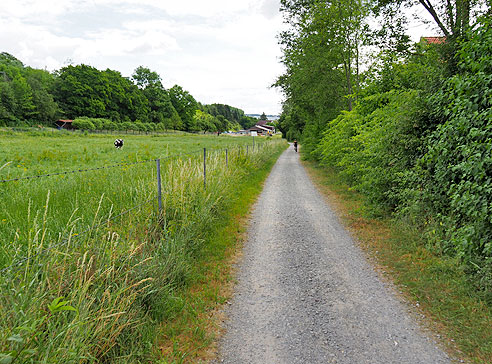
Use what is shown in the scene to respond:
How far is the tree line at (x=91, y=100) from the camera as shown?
6208cm

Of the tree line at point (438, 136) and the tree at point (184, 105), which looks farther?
the tree at point (184, 105)

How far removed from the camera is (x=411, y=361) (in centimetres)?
273

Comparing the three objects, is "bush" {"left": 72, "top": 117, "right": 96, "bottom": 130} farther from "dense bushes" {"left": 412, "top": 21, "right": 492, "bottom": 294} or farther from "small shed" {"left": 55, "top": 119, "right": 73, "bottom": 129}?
"dense bushes" {"left": 412, "top": 21, "right": 492, "bottom": 294}

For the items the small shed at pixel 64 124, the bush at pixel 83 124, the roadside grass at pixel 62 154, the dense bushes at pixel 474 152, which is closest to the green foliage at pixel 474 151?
the dense bushes at pixel 474 152

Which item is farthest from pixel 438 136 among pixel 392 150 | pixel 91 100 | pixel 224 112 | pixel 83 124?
pixel 224 112

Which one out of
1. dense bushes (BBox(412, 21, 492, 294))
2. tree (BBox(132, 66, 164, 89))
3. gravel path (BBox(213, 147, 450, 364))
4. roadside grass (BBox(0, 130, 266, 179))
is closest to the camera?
gravel path (BBox(213, 147, 450, 364))

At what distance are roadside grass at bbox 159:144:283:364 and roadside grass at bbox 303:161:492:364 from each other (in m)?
2.36

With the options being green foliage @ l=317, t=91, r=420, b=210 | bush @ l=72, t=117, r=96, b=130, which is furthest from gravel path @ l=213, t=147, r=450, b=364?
bush @ l=72, t=117, r=96, b=130

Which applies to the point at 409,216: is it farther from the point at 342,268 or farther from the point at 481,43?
the point at 481,43

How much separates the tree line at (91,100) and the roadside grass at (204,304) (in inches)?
2599

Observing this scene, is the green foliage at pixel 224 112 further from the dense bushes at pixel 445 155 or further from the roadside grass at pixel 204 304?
the roadside grass at pixel 204 304

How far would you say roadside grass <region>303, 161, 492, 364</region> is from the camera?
2971 mm

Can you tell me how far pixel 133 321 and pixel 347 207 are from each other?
7.07m

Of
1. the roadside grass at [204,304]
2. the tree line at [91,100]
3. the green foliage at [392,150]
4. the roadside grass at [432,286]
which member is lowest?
the roadside grass at [204,304]
